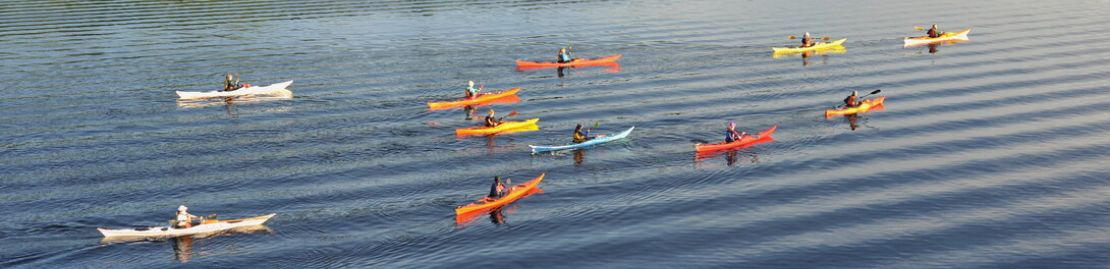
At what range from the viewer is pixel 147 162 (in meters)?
69.4

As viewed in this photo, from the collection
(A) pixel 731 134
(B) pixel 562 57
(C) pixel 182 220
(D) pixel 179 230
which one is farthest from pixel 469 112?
(D) pixel 179 230

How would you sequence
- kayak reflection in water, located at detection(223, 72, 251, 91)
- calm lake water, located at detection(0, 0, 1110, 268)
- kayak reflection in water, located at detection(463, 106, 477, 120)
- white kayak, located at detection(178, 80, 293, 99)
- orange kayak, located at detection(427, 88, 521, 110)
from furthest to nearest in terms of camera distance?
1. kayak reflection in water, located at detection(223, 72, 251, 91)
2. white kayak, located at detection(178, 80, 293, 99)
3. orange kayak, located at detection(427, 88, 521, 110)
4. kayak reflection in water, located at detection(463, 106, 477, 120)
5. calm lake water, located at detection(0, 0, 1110, 268)

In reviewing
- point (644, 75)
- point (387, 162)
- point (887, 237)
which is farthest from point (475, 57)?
point (887, 237)

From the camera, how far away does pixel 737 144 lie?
69.9 metres

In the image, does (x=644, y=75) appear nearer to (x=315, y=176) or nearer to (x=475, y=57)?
(x=475, y=57)

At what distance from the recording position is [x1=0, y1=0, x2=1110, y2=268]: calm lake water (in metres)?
52.2

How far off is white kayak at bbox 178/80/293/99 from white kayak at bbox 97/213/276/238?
3778 cm

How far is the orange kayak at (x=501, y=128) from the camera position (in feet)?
246

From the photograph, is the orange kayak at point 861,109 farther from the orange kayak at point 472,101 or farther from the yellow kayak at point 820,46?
the yellow kayak at point 820,46

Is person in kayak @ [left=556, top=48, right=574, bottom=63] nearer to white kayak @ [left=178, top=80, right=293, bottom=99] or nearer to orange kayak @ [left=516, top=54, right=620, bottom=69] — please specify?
orange kayak @ [left=516, top=54, right=620, bottom=69]

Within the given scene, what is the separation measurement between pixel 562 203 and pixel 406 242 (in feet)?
31.5

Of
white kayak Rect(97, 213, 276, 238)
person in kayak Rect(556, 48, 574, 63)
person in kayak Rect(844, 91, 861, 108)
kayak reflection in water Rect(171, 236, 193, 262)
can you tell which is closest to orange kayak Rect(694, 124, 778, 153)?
person in kayak Rect(844, 91, 861, 108)

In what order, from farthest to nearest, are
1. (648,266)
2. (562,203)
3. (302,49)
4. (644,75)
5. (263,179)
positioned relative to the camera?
(302,49), (644,75), (263,179), (562,203), (648,266)

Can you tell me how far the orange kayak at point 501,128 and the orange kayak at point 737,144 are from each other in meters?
13.0
